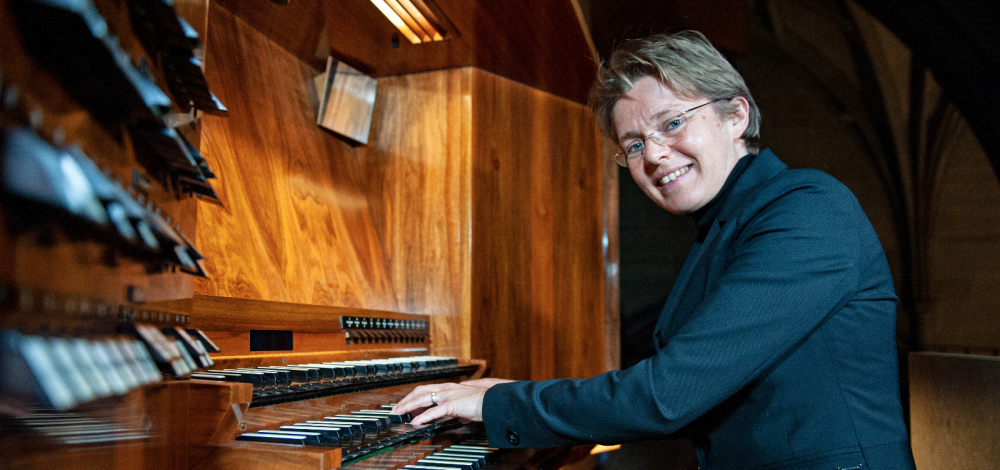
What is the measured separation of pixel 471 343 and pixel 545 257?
0.82 meters

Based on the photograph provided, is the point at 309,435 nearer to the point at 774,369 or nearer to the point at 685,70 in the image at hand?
the point at 774,369

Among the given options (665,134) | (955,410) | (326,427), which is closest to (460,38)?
(665,134)

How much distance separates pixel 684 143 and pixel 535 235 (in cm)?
216

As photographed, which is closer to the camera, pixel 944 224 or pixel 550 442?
pixel 550 442

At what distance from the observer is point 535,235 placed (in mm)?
3746

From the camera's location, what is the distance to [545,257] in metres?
3.82

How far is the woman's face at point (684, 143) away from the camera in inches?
63.2

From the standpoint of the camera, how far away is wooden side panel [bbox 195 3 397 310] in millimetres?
2062

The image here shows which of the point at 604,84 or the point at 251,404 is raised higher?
the point at 604,84

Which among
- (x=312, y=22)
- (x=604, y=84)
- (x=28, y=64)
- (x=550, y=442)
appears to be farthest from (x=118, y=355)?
(x=312, y=22)

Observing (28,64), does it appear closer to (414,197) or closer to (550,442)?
(550,442)

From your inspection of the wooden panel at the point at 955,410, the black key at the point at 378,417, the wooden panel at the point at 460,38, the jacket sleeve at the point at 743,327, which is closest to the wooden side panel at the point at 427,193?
the wooden panel at the point at 460,38

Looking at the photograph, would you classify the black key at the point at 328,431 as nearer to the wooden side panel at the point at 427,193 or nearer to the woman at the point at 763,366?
the woman at the point at 763,366

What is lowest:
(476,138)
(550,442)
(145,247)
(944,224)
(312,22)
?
(550,442)
